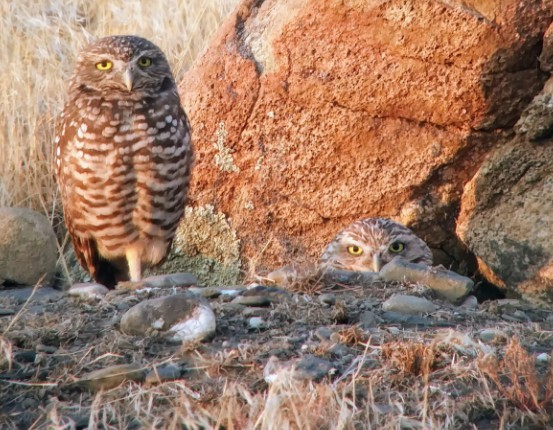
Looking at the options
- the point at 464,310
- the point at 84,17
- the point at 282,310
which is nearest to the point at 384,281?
the point at 464,310

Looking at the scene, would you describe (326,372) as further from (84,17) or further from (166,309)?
(84,17)

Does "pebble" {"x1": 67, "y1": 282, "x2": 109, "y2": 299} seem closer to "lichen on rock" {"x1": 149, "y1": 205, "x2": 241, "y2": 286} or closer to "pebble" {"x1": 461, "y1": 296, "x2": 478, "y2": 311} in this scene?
"pebble" {"x1": 461, "y1": 296, "x2": 478, "y2": 311}

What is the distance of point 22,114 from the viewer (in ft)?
26.1

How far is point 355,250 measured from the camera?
6629mm

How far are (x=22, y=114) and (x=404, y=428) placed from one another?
5.50 meters

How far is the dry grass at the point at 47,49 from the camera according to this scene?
772 centimetres

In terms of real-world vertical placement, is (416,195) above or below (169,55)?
below

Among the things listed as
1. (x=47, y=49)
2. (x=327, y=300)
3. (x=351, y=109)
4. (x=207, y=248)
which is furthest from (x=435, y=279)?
(x=47, y=49)

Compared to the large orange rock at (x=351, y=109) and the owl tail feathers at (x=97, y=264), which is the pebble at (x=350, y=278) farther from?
the owl tail feathers at (x=97, y=264)

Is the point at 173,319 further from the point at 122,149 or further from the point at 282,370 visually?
the point at 122,149

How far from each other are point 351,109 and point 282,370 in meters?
3.53

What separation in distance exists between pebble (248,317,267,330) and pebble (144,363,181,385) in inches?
21.4

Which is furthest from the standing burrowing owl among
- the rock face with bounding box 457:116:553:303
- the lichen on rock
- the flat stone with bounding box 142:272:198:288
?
the rock face with bounding box 457:116:553:303

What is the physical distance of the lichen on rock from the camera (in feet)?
23.6
